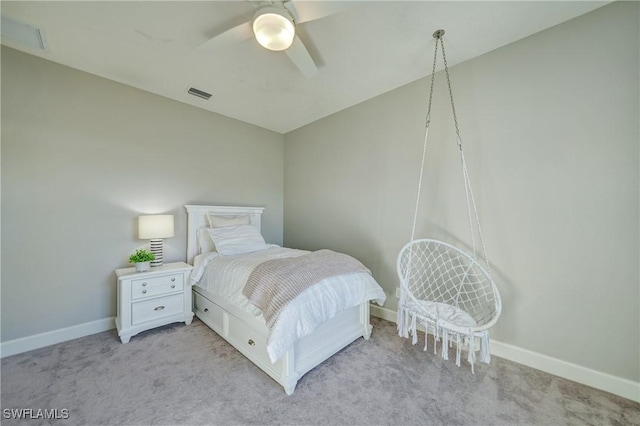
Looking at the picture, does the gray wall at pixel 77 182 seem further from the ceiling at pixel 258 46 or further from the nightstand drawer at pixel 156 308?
the nightstand drawer at pixel 156 308

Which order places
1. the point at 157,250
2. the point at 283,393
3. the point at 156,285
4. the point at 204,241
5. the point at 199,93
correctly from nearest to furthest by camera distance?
the point at 283,393 → the point at 156,285 → the point at 157,250 → the point at 199,93 → the point at 204,241

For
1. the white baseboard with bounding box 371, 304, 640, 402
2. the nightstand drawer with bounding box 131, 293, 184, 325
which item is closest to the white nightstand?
the nightstand drawer with bounding box 131, 293, 184, 325

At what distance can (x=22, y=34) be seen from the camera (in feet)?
6.57

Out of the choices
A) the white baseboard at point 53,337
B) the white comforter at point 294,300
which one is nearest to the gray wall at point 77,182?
the white baseboard at point 53,337

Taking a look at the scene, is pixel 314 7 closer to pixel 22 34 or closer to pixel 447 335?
pixel 447 335

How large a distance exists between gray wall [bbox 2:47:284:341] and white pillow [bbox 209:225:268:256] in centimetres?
59

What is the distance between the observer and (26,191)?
7.24 feet

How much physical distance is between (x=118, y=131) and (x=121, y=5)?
1.37m

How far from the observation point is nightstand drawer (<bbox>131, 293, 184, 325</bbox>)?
238 cm

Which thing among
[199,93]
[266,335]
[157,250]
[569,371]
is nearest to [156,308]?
[157,250]

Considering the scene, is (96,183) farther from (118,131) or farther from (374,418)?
(374,418)

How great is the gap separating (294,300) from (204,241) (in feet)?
6.41

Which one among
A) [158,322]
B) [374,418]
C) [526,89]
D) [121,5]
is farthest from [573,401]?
[121,5]

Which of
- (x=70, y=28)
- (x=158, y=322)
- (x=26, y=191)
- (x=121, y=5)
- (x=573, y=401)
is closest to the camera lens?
(x=573, y=401)
